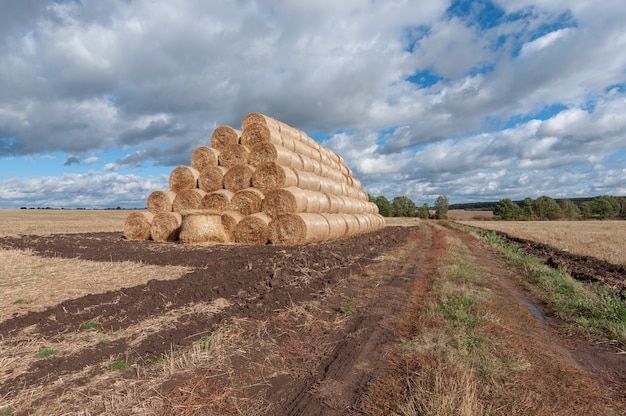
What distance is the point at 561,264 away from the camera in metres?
11.4

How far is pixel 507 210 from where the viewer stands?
273 feet

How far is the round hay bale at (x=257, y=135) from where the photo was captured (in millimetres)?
16453

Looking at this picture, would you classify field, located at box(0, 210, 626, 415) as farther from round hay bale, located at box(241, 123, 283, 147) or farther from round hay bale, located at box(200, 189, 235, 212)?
round hay bale, located at box(241, 123, 283, 147)

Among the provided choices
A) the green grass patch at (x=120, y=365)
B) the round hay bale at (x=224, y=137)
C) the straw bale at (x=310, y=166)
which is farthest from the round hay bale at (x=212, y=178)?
the green grass patch at (x=120, y=365)

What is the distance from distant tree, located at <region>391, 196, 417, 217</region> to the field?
76.8 metres

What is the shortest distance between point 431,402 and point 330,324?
251cm

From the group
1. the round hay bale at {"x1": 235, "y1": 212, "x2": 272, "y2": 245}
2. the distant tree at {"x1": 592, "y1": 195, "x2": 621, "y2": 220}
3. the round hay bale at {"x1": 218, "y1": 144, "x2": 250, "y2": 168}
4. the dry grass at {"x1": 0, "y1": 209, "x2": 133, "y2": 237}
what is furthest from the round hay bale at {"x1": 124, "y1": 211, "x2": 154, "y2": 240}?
the distant tree at {"x1": 592, "y1": 195, "x2": 621, "y2": 220}

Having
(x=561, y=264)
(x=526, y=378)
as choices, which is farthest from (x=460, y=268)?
(x=526, y=378)

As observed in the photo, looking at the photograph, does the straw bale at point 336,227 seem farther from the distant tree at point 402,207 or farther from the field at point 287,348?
the distant tree at point 402,207

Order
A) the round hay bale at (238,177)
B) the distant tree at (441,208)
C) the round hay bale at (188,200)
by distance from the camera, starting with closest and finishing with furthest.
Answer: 1. the round hay bale at (238,177)
2. the round hay bale at (188,200)
3. the distant tree at (441,208)

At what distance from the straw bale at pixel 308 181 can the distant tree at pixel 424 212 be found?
69.0 m

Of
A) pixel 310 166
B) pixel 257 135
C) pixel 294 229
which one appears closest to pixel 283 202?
pixel 294 229

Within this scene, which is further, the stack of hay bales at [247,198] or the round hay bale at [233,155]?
the round hay bale at [233,155]

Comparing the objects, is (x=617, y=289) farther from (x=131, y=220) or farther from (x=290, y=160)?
(x=131, y=220)
